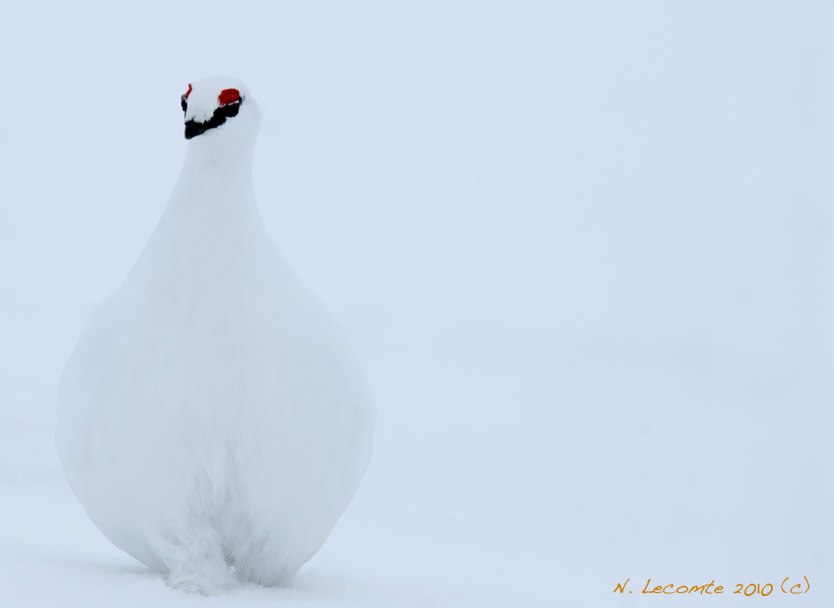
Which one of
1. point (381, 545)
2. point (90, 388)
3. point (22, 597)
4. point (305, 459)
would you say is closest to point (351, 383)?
point (305, 459)

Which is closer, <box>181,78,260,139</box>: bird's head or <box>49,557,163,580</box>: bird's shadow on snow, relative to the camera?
<box>181,78,260,139</box>: bird's head

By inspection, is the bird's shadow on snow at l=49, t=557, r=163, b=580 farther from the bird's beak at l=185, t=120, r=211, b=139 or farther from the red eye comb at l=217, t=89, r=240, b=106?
the red eye comb at l=217, t=89, r=240, b=106

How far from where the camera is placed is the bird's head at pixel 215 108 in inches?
127

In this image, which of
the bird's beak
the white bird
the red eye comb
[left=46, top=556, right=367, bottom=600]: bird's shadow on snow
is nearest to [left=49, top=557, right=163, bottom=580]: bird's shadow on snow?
[left=46, top=556, right=367, bottom=600]: bird's shadow on snow

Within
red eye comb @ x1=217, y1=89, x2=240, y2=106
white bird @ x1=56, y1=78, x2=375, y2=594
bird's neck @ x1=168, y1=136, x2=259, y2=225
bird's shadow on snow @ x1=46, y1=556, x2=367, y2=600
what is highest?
red eye comb @ x1=217, y1=89, x2=240, y2=106

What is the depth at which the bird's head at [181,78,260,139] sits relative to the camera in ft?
10.6

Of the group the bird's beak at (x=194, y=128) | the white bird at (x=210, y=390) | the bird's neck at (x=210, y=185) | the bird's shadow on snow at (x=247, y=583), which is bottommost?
the bird's shadow on snow at (x=247, y=583)

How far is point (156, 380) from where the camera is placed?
319 cm

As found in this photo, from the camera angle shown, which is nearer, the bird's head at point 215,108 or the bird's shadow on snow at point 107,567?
the bird's head at point 215,108

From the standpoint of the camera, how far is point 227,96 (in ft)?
10.7

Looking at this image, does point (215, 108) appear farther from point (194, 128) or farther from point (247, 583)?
point (247, 583)

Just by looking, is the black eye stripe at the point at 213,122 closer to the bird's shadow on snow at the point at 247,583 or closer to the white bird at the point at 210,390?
the white bird at the point at 210,390

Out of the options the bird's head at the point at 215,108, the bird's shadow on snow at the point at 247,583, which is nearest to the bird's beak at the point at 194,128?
the bird's head at the point at 215,108

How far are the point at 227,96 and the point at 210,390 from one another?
908 mm
